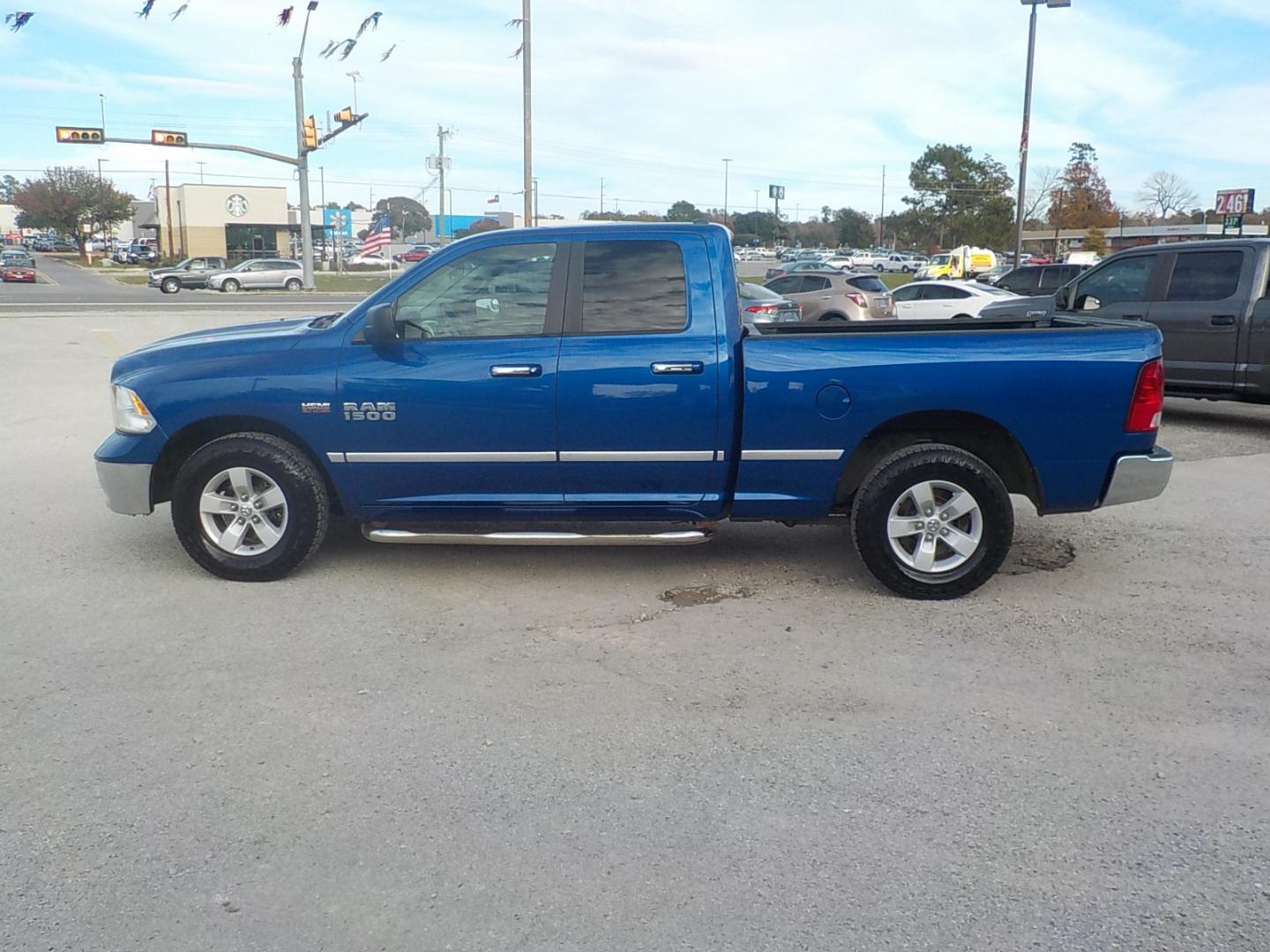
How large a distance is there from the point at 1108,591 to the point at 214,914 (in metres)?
4.85

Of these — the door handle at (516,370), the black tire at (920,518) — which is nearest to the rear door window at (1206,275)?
the black tire at (920,518)

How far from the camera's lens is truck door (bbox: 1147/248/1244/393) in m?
10.9

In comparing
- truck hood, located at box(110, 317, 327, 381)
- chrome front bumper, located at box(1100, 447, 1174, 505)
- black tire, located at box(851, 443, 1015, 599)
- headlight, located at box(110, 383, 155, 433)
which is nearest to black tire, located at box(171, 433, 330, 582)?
headlight, located at box(110, 383, 155, 433)

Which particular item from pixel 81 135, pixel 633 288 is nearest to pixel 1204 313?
pixel 633 288

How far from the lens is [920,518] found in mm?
5777

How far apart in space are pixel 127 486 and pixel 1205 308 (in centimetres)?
1004

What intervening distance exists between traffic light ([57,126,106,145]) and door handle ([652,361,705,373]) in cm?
4147

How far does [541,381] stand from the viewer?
5742mm

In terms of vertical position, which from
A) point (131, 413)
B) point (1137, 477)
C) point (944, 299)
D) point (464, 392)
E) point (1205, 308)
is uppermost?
point (1205, 308)

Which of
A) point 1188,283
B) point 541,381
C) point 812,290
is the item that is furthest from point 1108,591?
point 812,290

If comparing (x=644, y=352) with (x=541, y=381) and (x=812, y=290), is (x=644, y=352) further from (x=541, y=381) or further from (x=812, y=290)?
(x=812, y=290)

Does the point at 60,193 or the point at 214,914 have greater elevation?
the point at 60,193

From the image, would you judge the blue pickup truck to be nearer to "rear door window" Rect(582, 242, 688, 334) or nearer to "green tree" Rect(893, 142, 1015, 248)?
"rear door window" Rect(582, 242, 688, 334)

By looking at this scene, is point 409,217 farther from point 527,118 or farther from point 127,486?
point 127,486
